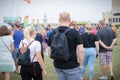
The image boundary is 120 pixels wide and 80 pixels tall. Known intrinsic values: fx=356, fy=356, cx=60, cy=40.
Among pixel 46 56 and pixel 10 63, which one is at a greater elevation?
pixel 10 63

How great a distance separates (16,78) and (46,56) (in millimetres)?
8285

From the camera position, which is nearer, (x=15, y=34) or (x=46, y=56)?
(x=15, y=34)

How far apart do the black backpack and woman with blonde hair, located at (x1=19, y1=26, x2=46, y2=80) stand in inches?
28.3

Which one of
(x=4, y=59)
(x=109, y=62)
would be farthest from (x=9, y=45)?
(x=109, y=62)

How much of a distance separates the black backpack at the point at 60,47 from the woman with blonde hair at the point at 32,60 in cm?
72

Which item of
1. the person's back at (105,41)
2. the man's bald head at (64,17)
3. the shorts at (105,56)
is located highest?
the man's bald head at (64,17)

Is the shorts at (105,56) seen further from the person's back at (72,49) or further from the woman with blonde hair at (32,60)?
the person's back at (72,49)

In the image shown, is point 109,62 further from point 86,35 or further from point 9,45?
point 9,45

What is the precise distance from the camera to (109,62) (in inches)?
402

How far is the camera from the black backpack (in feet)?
18.7

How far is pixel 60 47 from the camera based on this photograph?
224 inches

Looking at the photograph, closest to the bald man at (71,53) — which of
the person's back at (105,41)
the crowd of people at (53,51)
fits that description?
the crowd of people at (53,51)

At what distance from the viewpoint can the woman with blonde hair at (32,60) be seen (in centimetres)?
646

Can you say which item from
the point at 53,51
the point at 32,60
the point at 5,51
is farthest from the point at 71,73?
the point at 5,51
